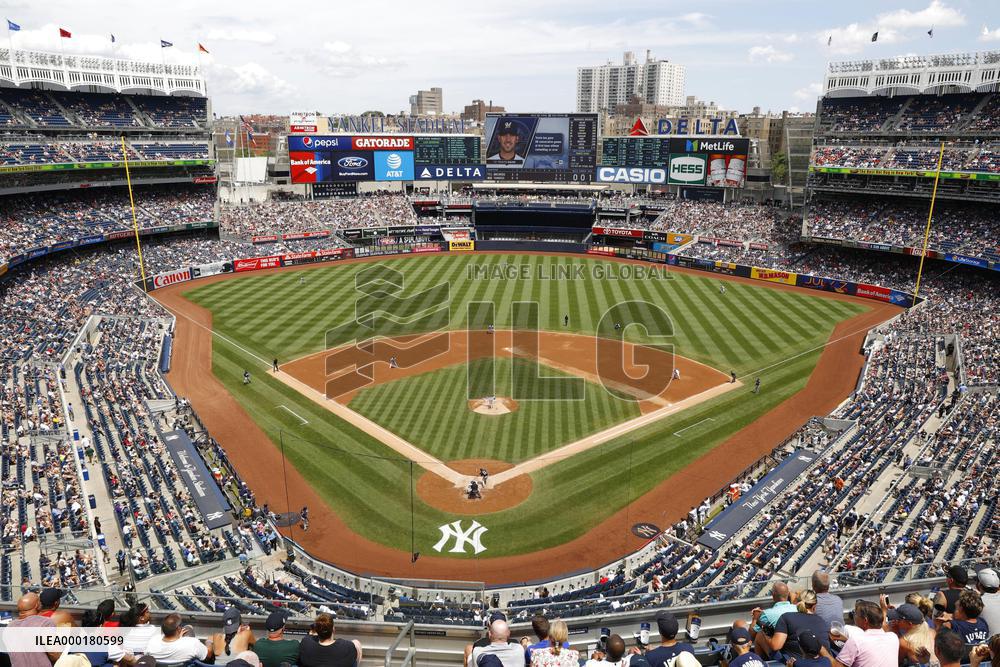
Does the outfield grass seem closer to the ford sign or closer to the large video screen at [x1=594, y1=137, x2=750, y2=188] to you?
the large video screen at [x1=594, y1=137, x2=750, y2=188]

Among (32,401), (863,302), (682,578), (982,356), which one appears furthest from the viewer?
(863,302)

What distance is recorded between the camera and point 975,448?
24.5m

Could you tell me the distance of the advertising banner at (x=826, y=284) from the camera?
55.4 meters

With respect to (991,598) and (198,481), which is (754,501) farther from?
(198,481)

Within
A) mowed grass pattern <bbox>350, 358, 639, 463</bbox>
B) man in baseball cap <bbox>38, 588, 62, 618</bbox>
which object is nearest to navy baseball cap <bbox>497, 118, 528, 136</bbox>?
mowed grass pattern <bbox>350, 358, 639, 463</bbox>

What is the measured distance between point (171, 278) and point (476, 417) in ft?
133

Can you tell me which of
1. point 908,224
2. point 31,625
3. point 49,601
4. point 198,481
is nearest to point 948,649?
point 31,625

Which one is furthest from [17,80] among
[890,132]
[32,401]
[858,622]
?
[890,132]

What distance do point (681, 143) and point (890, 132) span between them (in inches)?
878

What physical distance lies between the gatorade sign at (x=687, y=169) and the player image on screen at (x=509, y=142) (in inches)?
710

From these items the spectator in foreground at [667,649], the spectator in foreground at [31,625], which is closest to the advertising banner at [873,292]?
the spectator in foreground at [667,649]

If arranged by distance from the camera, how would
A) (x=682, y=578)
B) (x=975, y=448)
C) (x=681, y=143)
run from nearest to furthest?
1. (x=682, y=578)
2. (x=975, y=448)
3. (x=681, y=143)

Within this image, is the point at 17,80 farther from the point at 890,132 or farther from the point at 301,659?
the point at 890,132

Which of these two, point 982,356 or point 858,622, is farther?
point 982,356
